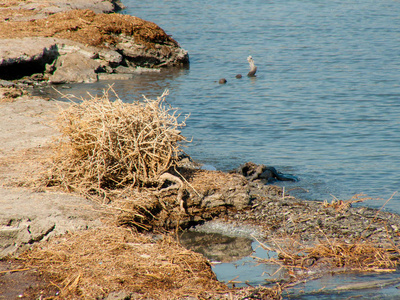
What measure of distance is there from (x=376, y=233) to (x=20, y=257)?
404cm

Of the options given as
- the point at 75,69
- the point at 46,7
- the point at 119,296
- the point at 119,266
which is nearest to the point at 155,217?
the point at 119,266

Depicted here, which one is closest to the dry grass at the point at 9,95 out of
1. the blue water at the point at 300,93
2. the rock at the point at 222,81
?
the blue water at the point at 300,93

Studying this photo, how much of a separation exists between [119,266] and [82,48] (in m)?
13.2

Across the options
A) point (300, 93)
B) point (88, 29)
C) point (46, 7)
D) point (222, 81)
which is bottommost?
point (222, 81)

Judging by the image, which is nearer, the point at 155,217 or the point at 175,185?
the point at 155,217

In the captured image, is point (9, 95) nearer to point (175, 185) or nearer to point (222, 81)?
point (222, 81)

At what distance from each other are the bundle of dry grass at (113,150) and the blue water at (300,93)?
262cm

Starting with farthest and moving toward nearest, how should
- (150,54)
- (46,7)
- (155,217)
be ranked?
(46,7)
(150,54)
(155,217)

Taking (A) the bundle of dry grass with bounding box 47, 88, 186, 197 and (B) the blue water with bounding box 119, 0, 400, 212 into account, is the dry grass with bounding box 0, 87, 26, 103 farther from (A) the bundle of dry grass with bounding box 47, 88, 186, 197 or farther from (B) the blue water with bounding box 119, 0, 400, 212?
(A) the bundle of dry grass with bounding box 47, 88, 186, 197

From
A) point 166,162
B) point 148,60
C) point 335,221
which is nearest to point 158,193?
point 166,162

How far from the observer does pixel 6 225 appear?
508cm

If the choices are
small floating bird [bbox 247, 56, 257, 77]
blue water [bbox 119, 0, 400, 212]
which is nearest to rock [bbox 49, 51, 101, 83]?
blue water [bbox 119, 0, 400, 212]

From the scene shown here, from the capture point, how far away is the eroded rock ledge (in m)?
15.1

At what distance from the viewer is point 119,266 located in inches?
177
